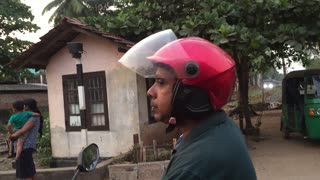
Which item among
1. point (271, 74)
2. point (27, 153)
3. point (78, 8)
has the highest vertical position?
point (78, 8)

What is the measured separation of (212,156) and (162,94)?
0.34 metres

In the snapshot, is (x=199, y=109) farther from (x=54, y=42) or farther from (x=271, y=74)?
(x=271, y=74)

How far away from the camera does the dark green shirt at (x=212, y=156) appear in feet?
4.81

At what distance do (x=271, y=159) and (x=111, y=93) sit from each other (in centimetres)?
406

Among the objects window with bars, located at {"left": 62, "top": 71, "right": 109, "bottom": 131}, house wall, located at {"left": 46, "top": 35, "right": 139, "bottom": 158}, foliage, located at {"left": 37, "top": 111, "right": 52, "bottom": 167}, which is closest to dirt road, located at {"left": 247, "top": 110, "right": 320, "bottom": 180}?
house wall, located at {"left": 46, "top": 35, "right": 139, "bottom": 158}

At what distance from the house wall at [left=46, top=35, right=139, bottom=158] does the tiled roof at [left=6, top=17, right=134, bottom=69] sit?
0.26 m

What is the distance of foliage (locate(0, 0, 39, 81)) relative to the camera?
21188 mm

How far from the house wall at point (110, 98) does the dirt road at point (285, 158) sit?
307 cm

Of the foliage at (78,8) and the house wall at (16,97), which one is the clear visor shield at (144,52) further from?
the foliage at (78,8)

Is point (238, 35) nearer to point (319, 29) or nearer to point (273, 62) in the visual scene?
point (319, 29)

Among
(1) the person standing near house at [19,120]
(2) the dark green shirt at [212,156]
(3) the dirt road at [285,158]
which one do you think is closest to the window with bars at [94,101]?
(1) the person standing near house at [19,120]

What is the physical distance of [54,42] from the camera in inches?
414

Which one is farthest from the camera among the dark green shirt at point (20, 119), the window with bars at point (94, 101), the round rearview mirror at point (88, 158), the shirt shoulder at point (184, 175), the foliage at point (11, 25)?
the foliage at point (11, 25)

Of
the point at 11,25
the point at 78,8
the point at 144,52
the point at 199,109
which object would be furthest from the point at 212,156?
the point at 78,8
